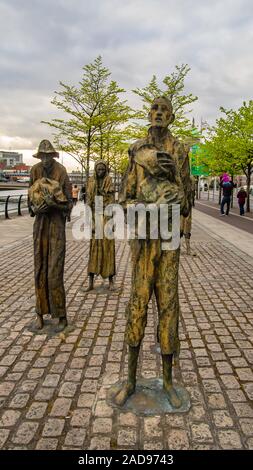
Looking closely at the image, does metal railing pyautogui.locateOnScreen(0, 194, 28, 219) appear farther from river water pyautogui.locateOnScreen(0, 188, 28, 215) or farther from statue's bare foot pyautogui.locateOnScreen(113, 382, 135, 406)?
statue's bare foot pyautogui.locateOnScreen(113, 382, 135, 406)

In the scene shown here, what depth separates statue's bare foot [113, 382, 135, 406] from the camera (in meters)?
3.19

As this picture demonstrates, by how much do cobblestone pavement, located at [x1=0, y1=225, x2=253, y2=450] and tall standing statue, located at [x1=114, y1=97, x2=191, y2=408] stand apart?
63 cm

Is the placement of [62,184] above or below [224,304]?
above

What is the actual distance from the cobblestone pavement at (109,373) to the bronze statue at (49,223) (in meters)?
0.50

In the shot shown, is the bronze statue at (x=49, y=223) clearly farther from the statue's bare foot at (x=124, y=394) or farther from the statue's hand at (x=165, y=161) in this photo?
the statue's hand at (x=165, y=161)

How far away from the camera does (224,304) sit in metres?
5.96

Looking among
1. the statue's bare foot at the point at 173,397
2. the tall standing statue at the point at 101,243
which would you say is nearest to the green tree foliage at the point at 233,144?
the tall standing statue at the point at 101,243

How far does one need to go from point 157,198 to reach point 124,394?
174cm

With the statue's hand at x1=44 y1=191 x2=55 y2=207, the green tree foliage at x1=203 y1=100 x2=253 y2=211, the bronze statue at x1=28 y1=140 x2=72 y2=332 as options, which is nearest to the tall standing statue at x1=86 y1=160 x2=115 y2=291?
the bronze statue at x1=28 y1=140 x2=72 y2=332

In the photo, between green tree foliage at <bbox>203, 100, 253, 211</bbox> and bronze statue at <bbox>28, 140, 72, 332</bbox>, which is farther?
green tree foliage at <bbox>203, 100, 253, 211</bbox>

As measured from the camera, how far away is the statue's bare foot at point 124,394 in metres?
3.19

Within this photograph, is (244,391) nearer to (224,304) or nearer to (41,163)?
(224,304)

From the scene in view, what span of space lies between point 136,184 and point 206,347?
2392 millimetres
